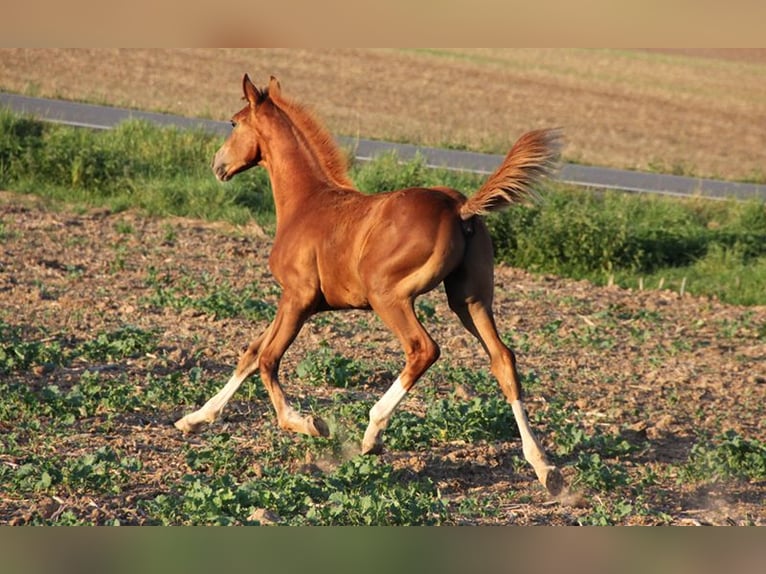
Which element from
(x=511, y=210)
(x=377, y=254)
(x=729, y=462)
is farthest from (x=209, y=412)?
(x=511, y=210)

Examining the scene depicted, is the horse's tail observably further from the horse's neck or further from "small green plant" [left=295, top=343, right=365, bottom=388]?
"small green plant" [left=295, top=343, right=365, bottom=388]

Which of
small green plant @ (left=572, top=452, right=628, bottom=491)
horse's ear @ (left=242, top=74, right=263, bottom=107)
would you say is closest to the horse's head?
horse's ear @ (left=242, top=74, right=263, bottom=107)

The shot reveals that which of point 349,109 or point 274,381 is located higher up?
point 274,381

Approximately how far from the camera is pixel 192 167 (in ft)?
53.0

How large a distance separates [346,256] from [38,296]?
4.47 m

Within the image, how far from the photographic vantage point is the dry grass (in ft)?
79.8

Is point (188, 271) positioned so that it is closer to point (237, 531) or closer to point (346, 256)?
point (346, 256)

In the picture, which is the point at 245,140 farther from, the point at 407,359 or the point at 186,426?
the point at 407,359

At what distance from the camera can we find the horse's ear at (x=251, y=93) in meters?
7.71

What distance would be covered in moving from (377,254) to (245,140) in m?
1.62

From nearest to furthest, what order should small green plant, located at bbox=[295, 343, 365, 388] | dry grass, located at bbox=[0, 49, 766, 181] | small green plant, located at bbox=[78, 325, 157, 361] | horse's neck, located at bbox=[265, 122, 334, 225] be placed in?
1. horse's neck, located at bbox=[265, 122, 334, 225]
2. small green plant, located at bbox=[295, 343, 365, 388]
3. small green plant, located at bbox=[78, 325, 157, 361]
4. dry grass, located at bbox=[0, 49, 766, 181]

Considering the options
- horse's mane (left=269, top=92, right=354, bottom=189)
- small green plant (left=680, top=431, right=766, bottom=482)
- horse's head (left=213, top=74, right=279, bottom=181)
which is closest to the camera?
small green plant (left=680, top=431, right=766, bottom=482)

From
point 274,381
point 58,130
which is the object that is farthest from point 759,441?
point 58,130

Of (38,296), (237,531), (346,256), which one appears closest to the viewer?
(237,531)
